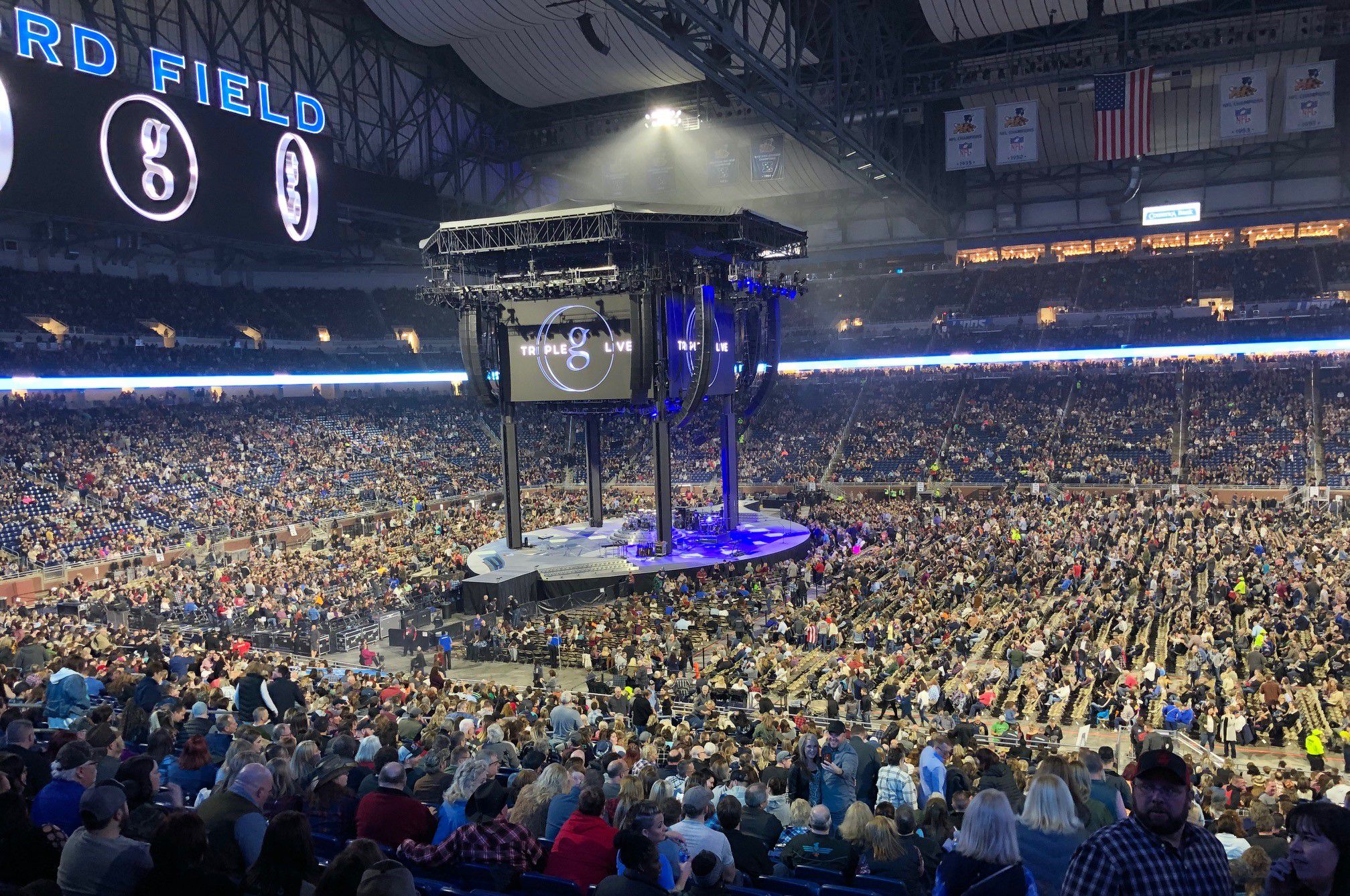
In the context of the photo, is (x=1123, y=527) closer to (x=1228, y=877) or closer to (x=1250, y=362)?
(x=1250, y=362)

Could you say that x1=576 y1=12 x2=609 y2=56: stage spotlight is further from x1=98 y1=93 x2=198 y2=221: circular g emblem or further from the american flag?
the american flag

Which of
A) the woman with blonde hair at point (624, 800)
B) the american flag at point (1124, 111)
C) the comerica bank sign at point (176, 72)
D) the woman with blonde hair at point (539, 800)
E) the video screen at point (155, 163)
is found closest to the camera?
the woman with blonde hair at point (624, 800)

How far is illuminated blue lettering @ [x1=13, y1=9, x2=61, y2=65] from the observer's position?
30.9 m

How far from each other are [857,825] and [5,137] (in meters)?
33.7

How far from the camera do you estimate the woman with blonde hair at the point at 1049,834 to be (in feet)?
16.6

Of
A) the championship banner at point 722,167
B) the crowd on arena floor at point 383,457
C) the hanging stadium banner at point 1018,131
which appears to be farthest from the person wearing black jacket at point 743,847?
the championship banner at point 722,167

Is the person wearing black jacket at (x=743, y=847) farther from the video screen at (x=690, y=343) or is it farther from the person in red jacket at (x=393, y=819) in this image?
the video screen at (x=690, y=343)

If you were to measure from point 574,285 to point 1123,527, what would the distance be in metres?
18.4

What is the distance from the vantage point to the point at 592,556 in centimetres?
3052

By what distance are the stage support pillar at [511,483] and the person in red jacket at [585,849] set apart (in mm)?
26998

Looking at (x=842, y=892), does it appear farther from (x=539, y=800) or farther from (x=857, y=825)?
(x=539, y=800)

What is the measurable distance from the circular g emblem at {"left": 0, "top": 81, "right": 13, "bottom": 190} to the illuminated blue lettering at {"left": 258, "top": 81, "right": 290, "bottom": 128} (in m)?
9.79

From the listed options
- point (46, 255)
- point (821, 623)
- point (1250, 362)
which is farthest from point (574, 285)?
point (1250, 362)

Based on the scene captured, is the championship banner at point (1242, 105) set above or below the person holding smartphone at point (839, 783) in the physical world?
above
